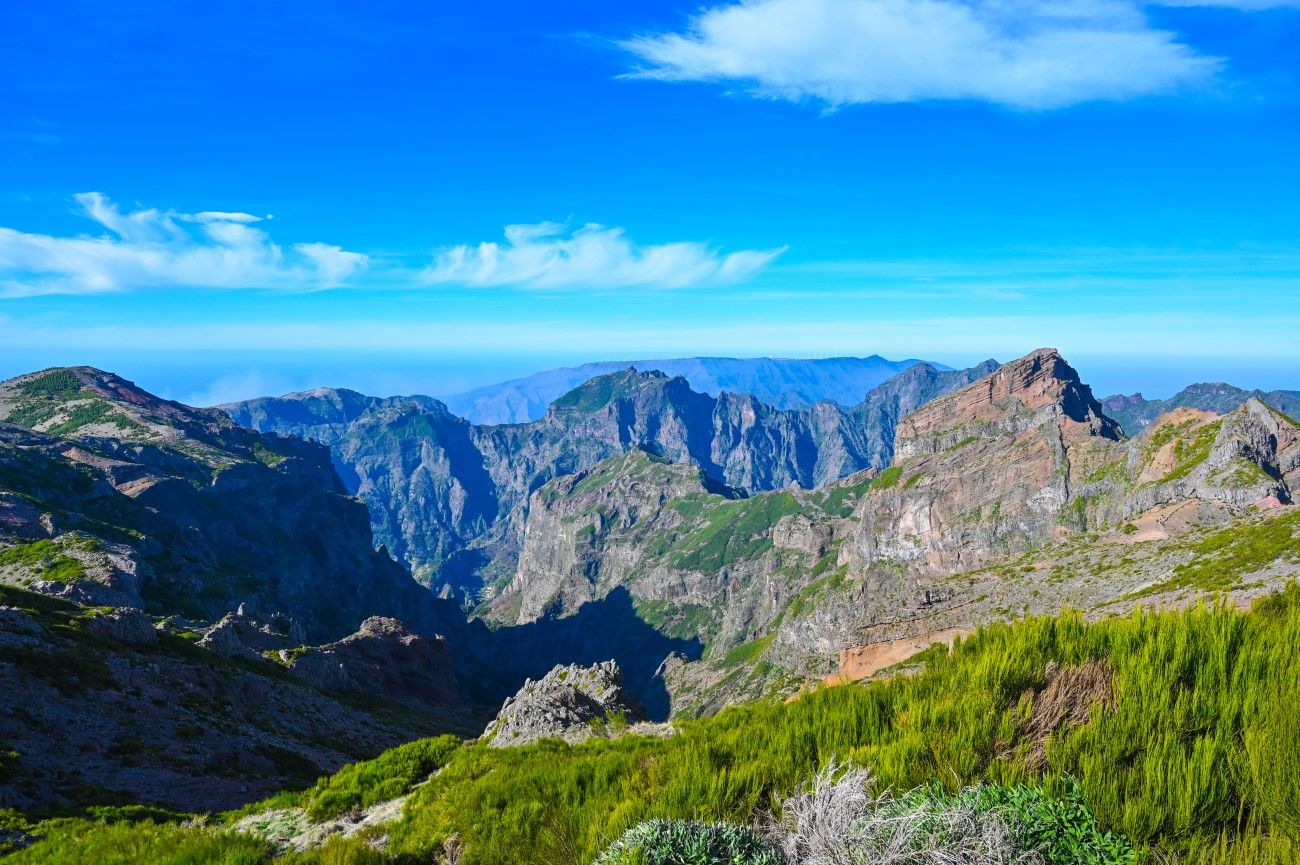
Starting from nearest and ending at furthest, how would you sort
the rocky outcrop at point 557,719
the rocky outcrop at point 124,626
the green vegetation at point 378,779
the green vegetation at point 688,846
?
the green vegetation at point 688,846 → the green vegetation at point 378,779 → the rocky outcrop at point 557,719 → the rocky outcrop at point 124,626

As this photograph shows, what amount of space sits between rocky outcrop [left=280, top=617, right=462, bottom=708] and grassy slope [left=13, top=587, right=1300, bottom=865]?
80.8 meters

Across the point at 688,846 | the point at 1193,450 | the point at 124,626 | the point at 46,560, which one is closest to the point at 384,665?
the point at 46,560

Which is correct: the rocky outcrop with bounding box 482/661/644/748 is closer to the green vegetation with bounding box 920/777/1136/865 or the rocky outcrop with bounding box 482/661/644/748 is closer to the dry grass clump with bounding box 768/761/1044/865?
the dry grass clump with bounding box 768/761/1044/865

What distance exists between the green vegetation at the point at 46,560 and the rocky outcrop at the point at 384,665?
34604 mm

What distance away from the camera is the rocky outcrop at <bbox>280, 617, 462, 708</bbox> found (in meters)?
86.3

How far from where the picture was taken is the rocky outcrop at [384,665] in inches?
3398

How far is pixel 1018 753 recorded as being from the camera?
32.3ft

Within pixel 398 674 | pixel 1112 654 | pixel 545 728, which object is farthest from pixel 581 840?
pixel 398 674

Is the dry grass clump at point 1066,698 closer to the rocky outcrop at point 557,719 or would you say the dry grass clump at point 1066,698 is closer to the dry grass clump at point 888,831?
the dry grass clump at point 888,831

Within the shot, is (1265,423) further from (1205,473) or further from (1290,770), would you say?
(1290,770)

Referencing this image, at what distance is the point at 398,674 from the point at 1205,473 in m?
192

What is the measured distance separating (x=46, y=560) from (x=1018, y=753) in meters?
130

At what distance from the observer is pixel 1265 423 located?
168375 mm

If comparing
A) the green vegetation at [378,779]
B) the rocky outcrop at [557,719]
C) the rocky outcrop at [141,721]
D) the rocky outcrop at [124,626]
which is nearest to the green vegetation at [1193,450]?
the rocky outcrop at [557,719]
